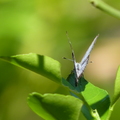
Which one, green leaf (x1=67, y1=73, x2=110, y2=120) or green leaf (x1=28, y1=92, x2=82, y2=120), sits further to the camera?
green leaf (x1=67, y1=73, x2=110, y2=120)

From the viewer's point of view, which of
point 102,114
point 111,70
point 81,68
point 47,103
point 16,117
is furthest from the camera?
point 111,70

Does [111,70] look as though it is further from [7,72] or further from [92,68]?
[7,72]

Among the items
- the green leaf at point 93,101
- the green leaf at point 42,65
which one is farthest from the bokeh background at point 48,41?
the green leaf at point 42,65

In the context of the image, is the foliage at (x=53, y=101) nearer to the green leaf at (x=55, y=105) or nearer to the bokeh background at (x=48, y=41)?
the green leaf at (x=55, y=105)

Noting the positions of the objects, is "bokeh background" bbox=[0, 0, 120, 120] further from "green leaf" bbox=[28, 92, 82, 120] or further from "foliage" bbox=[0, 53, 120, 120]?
"green leaf" bbox=[28, 92, 82, 120]

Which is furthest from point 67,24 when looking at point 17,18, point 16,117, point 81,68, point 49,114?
point 49,114

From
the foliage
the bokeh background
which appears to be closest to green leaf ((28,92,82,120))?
the foliage

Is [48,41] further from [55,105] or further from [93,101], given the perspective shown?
[55,105]
